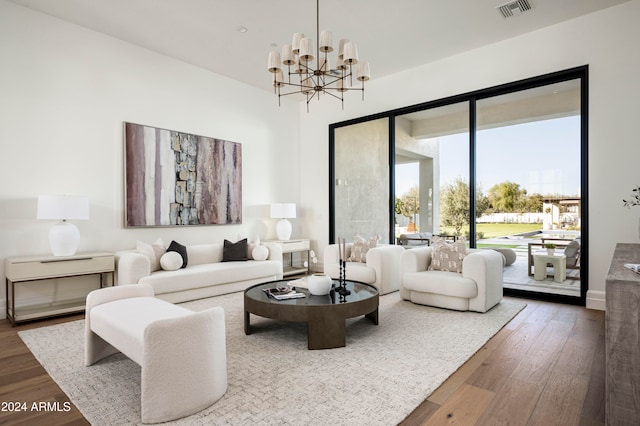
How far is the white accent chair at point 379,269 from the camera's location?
4543 mm

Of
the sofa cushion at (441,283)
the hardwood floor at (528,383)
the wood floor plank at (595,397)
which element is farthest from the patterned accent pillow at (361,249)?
the wood floor plank at (595,397)

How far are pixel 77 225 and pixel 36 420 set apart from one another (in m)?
2.81

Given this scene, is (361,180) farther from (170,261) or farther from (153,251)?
(153,251)

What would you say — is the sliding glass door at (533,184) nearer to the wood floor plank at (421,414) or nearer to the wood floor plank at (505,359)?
the wood floor plank at (505,359)

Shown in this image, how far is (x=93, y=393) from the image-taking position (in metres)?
2.09

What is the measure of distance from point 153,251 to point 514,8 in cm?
490

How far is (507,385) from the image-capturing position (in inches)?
86.0

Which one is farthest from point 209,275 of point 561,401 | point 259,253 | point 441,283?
point 561,401

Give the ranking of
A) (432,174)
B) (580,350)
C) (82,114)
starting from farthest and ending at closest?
(432,174) → (82,114) → (580,350)

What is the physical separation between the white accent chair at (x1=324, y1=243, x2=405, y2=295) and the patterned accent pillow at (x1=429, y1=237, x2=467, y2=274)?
0.60 meters

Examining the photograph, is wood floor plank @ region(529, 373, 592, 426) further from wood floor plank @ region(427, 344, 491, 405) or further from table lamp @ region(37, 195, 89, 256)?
table lamp @ region(37, 195, 89, 256)

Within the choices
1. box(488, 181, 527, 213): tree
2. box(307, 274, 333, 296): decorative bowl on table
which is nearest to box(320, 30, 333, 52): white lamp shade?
box(307, 274, 333, 296): decorative bowl on table

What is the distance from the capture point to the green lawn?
15.0ft

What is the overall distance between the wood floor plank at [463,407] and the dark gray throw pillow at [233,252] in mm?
3545
